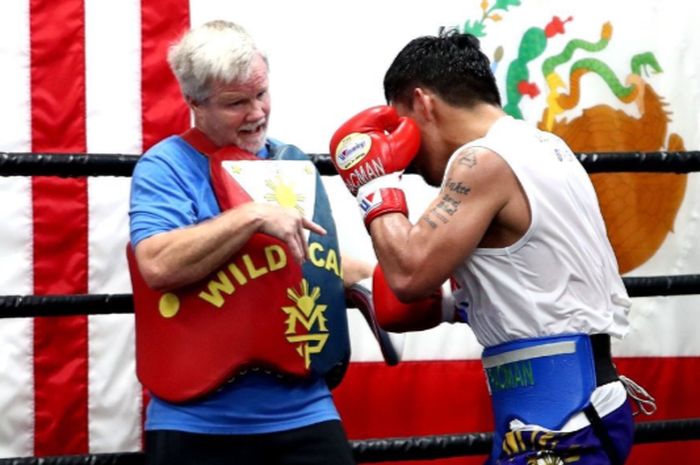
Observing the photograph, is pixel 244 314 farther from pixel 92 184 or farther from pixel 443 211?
pixel 92 184

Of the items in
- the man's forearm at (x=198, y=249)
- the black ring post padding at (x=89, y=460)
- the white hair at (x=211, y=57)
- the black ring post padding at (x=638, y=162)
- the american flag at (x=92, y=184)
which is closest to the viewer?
the man's forearm at (x=198, y=249)

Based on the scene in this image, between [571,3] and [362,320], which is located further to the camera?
[571,3]

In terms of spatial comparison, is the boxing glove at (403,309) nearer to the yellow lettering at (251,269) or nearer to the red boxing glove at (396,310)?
the red boxing glove at (396,310)

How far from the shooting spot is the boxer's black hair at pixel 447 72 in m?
1.74

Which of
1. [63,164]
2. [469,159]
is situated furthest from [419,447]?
[63,164]

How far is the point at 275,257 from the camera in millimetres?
1687

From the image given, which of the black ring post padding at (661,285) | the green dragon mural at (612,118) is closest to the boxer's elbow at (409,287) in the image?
the black ring post padding at (661,285)

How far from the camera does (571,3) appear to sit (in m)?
2.84

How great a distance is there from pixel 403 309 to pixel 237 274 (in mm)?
279

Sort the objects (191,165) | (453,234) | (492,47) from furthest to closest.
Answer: (492,47)
(191,165)
(453,234)

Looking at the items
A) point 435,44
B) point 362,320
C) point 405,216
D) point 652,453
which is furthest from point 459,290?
point 652,453

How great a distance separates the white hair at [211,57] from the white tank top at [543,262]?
1.18 feet

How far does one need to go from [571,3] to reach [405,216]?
135 cm

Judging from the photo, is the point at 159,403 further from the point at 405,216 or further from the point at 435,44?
the point at 435,44
